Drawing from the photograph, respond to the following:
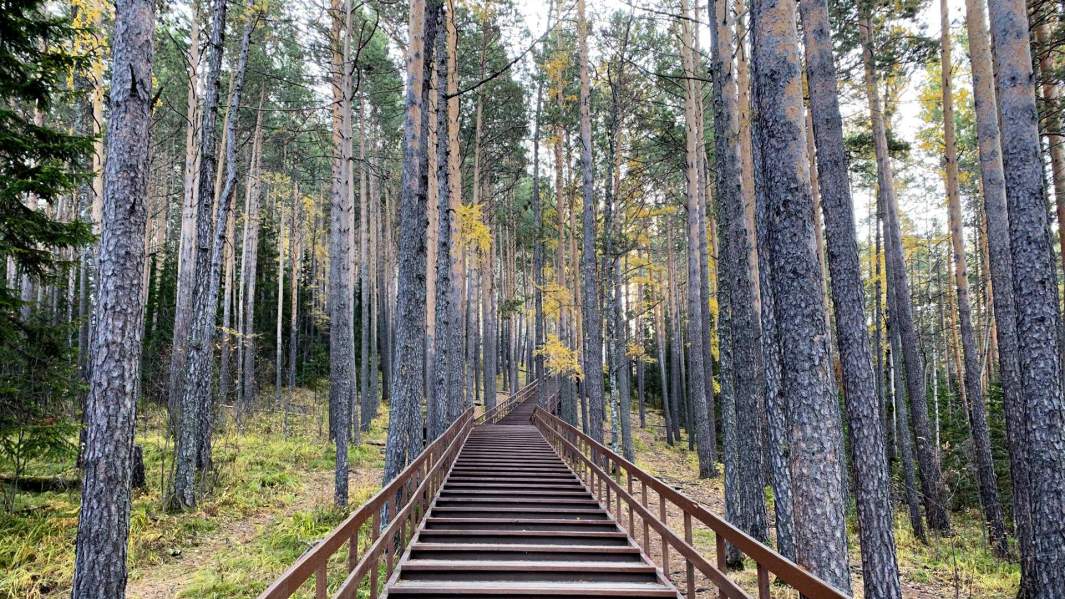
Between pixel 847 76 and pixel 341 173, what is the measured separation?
482 inches

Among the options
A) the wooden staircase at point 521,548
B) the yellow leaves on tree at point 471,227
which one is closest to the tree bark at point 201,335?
the wooden staircase at point 521,548

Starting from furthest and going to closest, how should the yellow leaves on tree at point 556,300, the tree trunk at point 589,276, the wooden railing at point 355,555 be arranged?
the yellow leaves on tree at point 556,300
the tree trunk at point 589,276
the wooden railing at point 355,555

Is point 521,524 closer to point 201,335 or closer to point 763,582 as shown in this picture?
point 763,582

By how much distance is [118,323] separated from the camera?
4422 millimetres

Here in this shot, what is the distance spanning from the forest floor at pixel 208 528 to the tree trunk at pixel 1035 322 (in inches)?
371

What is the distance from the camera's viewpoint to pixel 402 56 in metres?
19.5

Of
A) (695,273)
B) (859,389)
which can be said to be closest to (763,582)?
(859,389)

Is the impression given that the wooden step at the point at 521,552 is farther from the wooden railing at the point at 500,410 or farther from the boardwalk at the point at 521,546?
the wooden railing at the point at 500,410

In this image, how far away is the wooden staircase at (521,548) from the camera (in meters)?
4.54

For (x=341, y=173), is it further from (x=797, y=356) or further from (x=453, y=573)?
(x=797, y=356)

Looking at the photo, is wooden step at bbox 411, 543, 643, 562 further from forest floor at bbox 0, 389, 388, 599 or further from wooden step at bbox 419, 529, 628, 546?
forest floor at bbox 0, 389, 388, 599

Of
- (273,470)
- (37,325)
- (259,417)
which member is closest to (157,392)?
(259,417)

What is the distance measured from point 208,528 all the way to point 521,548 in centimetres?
637

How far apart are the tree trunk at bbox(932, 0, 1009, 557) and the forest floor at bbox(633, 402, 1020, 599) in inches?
29.3
